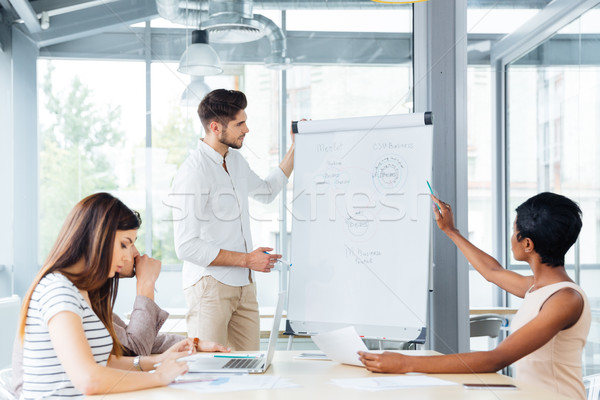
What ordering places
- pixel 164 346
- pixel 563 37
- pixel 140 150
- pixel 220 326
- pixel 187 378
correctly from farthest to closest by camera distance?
pixel 140 150, pixel 563 37, pixel 220 326, pixel 164 346, pixel 187 378

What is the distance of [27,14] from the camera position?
11.9ft

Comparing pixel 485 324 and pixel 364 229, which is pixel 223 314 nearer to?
pixel 364 229

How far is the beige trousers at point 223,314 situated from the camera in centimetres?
265

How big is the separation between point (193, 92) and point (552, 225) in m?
2.67

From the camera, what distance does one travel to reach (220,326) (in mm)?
2658

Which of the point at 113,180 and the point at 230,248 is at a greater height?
the point at 113,180

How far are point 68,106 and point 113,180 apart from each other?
57cm

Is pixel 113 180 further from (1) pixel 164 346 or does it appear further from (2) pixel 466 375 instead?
(2) pixel 466 375

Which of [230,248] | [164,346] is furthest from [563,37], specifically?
[164,346]

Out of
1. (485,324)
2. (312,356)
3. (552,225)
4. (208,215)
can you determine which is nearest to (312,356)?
(312,356)

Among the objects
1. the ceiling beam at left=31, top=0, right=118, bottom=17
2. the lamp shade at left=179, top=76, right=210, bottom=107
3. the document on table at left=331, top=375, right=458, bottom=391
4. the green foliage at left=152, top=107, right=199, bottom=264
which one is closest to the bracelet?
the document on table at left=331, top=375, right=458, bottom=391

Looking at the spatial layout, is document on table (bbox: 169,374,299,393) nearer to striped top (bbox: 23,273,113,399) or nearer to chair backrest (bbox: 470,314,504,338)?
striped top (bbox: 23,273,113,399)

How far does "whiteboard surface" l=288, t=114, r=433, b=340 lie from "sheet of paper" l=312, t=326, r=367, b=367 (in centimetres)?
73

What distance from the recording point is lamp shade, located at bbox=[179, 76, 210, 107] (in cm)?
381
